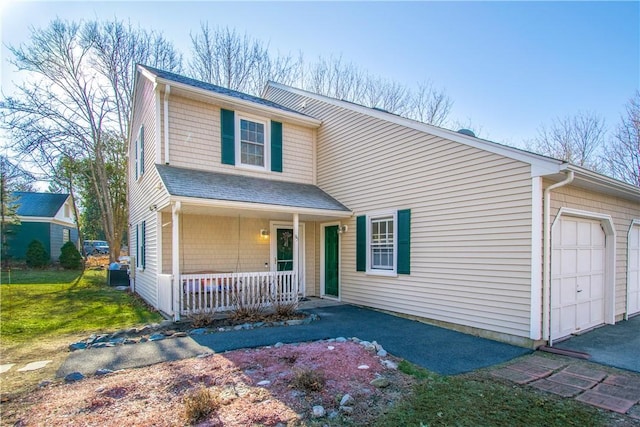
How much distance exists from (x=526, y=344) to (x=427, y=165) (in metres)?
3.86

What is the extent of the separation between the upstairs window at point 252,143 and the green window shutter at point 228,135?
28 cm

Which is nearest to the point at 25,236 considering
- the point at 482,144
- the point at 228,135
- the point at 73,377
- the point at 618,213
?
the point at 228,135

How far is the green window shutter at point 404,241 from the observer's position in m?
7.77

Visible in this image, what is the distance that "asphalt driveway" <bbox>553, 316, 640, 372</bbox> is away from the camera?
16.7 ft

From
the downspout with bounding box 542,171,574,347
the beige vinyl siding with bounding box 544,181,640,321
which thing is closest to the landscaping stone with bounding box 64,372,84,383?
the downspout with bounding box 542,171,574,347

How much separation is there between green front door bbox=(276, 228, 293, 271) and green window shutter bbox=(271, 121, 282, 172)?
6.22 ft

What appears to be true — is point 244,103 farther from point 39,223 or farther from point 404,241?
point 39,223

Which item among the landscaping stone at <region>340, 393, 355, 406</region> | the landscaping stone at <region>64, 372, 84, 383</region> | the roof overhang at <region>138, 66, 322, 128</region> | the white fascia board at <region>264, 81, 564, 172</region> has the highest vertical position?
the roof overhang at <region>138, 66, 322, 128</region>

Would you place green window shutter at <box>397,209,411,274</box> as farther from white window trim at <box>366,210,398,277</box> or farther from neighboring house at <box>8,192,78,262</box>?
neighboring house at <box>8,192,78,262</box>

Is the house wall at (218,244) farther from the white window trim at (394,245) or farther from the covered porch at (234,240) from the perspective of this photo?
the white window trim at (394,245)

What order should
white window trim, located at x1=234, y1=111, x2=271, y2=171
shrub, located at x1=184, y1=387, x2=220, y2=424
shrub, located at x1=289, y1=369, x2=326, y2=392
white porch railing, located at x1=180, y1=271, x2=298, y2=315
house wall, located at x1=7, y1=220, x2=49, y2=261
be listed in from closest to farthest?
shrub, located at x1=184, y1=387, x2=220, y2=424
shrub, located at x1=289, y1=369, x2=326, y2=392
white porch railing, located at x1=180, y1=271, x2=298, y2=315
white window trim, located at x1=234, y1=111, x2=271, y2=171
house wall, located at x1=7, y1=220, x2=49, y2=261

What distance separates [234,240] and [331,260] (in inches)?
116

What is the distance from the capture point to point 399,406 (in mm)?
3482

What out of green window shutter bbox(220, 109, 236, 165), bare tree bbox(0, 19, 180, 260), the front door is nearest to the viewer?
green window shutter bbox(220, 109, 236, 165)
